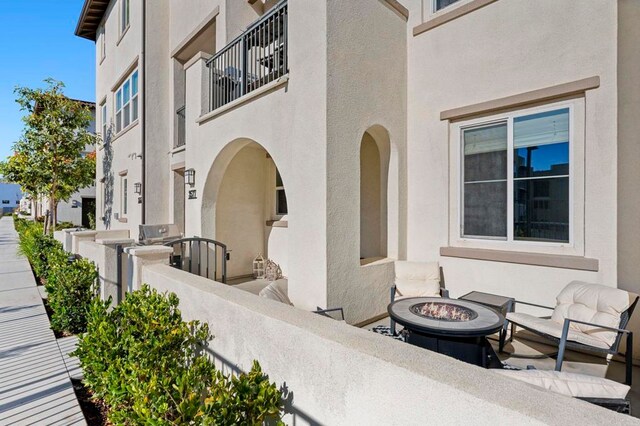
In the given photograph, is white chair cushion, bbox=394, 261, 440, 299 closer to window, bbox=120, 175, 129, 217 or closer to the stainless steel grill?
the stainless steel grill

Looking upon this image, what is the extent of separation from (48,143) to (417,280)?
16348 mm

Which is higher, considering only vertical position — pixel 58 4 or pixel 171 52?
pixel 58 4

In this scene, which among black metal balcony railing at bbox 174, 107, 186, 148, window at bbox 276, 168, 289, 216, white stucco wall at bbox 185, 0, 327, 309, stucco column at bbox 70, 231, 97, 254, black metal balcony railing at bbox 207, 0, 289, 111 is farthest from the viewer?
black metal balcony railing at bbox 174, 107, 186, 148

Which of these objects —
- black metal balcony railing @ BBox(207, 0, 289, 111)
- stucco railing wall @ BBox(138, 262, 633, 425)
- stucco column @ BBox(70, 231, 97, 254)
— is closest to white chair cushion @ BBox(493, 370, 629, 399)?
stucco railing wall @ BBox(138, 262, 633, 425)

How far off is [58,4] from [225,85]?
17151 mm

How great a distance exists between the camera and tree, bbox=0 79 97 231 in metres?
14.0

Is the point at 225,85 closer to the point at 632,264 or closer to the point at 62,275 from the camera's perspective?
the point at 62,275

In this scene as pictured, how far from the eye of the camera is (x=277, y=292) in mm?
5746

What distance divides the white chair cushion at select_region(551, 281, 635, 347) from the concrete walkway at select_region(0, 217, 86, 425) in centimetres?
643

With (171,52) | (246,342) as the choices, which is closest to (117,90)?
(171,52)

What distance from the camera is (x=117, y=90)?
49.7 feet

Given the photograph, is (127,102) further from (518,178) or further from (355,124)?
(518,178)

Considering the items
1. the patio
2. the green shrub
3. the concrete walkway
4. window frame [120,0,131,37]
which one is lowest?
the concrete walkway

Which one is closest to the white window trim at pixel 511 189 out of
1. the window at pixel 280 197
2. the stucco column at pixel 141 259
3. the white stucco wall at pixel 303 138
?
the white stucco wall at pixel 303 138
